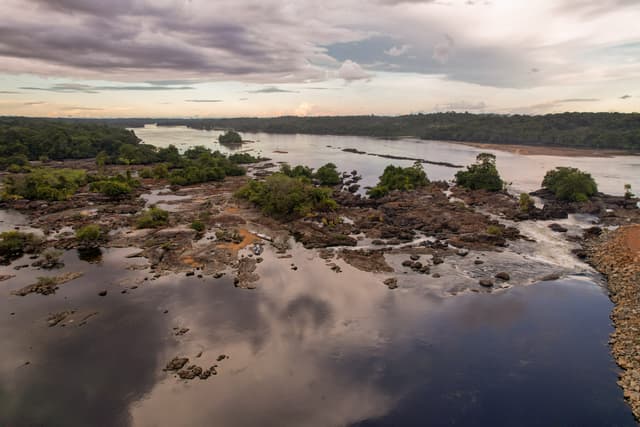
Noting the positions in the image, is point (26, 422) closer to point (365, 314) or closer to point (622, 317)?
point (365, 314)

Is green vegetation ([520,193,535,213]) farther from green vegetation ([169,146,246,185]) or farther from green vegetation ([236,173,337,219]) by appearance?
green vegetation ([169,146,246,185])

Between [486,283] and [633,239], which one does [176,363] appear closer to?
[486,283]

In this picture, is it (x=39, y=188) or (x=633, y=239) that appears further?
(x=39, y=188)

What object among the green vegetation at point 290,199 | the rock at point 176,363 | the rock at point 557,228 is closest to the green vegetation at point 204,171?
the green vegetation at point 290,199

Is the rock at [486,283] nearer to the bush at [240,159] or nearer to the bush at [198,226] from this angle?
the bush at [198,226]

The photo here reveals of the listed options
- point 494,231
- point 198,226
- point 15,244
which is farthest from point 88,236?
point 494,231
